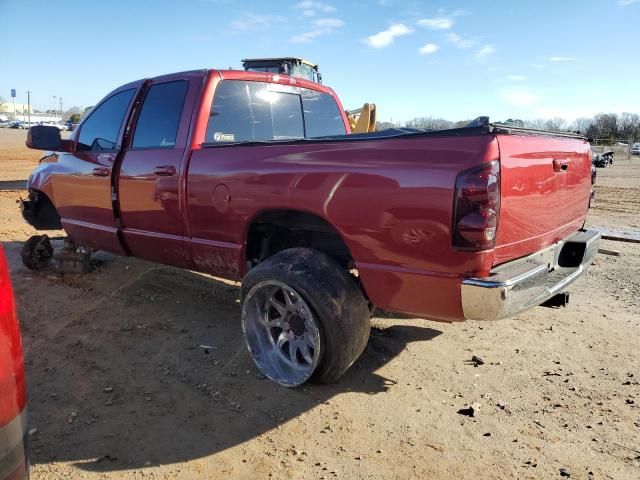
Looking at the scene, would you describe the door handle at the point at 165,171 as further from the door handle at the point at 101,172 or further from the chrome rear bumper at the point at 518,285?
the chrome rear bumper at the point at 518,285

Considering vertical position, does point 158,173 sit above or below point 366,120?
below

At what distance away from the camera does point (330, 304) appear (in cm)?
306

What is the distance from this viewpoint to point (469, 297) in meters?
2.63

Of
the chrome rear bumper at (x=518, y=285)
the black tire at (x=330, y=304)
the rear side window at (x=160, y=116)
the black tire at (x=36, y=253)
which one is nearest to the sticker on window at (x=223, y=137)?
the rear side window at (x=160, y=116)

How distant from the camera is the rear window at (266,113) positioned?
4.18m

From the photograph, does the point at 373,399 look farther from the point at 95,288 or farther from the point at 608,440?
the point at 95,288

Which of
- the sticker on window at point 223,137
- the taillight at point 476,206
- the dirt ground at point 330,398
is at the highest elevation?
the sticker on window at point 223,137

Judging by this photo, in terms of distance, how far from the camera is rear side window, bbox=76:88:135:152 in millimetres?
4791

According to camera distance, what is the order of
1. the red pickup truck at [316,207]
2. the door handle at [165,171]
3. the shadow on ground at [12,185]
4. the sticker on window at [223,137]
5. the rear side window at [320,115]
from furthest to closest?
the shadow on ground at [12,185], the rear side window at [320,115], the sticker on window at [223,137], the door handle at [165,171], the red pickup truck at [316,207]

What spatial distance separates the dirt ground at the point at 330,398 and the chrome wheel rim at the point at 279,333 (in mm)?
124

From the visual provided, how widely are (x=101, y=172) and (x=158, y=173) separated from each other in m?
0.95

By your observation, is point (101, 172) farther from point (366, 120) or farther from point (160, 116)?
point (366, 120)

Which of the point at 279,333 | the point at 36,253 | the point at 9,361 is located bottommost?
the point at 279,333

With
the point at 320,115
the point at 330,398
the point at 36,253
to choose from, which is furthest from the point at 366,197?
the point at 36,253
